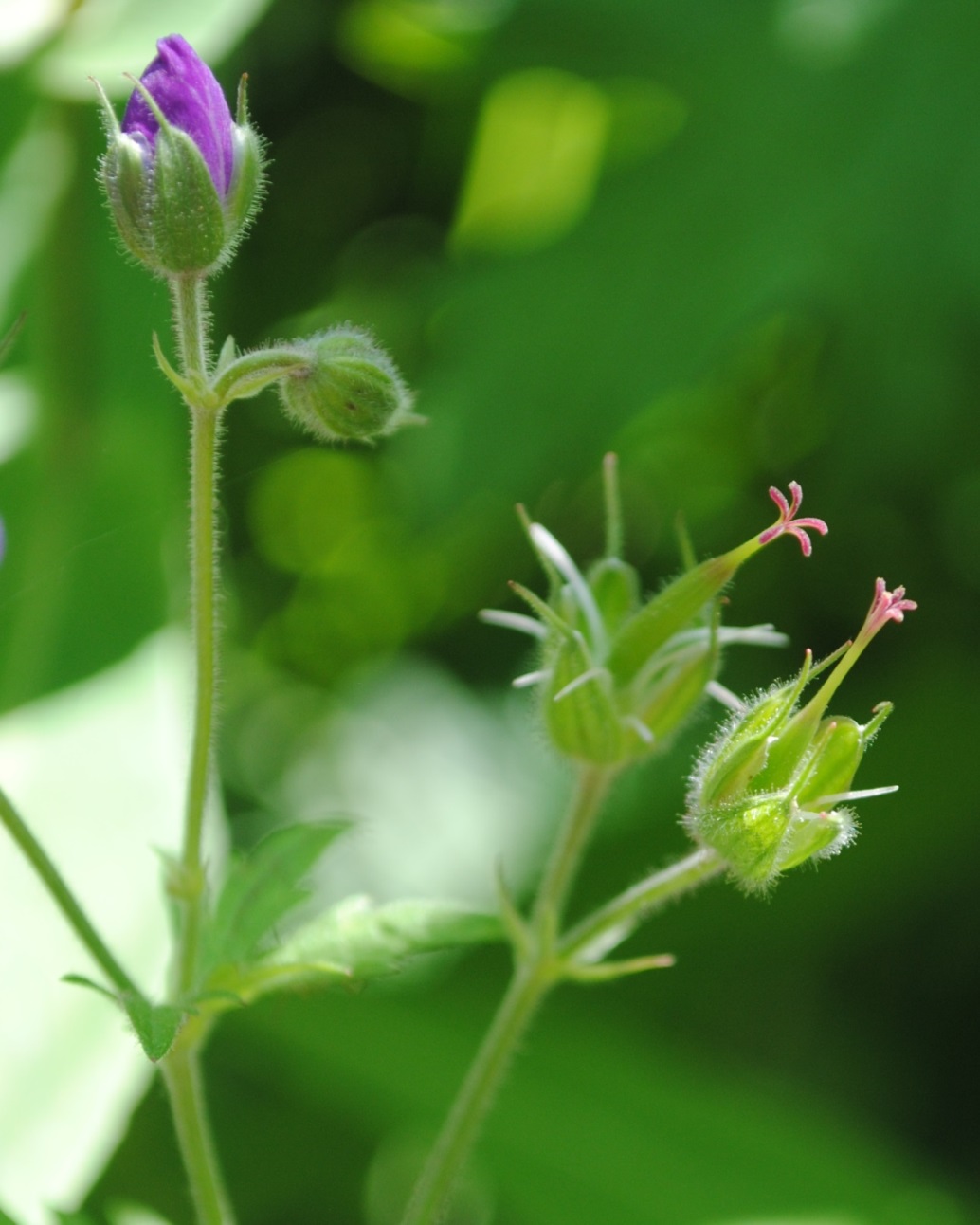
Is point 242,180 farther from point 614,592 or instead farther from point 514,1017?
point 514,1017

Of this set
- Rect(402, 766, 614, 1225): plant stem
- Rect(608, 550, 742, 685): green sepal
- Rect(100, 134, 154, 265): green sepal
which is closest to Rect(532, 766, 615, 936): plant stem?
Rect(402, 766, 614, 1225): plant stem

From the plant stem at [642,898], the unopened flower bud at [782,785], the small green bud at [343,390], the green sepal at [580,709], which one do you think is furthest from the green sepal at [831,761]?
the small green bud at [343,390]

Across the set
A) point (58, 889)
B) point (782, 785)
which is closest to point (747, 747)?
point (782, 785)

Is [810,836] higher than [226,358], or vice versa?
[226,358]

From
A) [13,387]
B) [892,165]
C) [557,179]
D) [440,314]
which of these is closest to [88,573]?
[13,387]

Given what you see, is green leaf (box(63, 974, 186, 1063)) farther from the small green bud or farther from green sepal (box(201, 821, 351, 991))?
the small green bud

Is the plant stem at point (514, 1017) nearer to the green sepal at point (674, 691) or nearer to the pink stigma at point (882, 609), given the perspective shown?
the green sepal at point (674, 691)

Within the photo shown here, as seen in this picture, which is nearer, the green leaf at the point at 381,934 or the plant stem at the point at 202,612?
the plant stem at the point at 202,612
